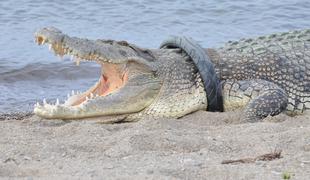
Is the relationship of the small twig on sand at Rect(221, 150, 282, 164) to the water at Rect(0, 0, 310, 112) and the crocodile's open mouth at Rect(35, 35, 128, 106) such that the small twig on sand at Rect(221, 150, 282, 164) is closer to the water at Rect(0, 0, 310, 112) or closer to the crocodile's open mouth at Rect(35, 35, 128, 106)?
the crocodile's open mouth at Rect(35, 35, 128, 106)

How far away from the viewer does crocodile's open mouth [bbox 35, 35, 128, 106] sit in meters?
7.29

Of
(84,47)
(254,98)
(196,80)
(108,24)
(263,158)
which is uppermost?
(84,47)

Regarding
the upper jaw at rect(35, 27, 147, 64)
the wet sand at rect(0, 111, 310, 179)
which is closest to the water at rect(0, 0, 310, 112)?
the upper jaw at rect(35, 27, 147, 64)

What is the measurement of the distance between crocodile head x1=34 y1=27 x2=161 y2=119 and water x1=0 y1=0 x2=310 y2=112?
252 centimetres

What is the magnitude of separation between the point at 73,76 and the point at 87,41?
3.62 meters

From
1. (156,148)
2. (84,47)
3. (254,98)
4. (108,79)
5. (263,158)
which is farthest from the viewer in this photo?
(108,79)

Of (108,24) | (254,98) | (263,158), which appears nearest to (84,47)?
(254,98)

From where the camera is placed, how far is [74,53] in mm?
7293

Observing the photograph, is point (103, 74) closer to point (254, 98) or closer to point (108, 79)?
point (108, 79)

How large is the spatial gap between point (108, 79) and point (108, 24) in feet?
19.7

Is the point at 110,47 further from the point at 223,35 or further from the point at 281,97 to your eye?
the point at 223,35

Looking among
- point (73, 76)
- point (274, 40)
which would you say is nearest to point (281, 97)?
point (274, 40)

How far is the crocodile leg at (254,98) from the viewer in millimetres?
7492

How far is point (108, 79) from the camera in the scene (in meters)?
7.82
